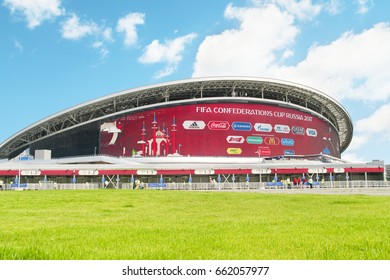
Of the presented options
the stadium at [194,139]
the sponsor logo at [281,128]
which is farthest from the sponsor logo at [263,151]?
the sponsor logo at [281,128]

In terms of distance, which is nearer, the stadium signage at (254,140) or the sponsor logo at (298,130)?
the stadium signage at (254,140)

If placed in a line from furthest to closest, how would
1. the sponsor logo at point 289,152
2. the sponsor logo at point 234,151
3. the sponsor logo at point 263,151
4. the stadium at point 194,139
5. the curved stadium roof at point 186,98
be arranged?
the sponsor logo at point 289,152 < the curved stadium roof at point 186,98 < the sponsor logo at point 263,151 < the sponsor logo at point 234,151 < the stadium at point 194,139

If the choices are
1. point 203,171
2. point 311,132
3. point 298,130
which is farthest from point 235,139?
point 311,132

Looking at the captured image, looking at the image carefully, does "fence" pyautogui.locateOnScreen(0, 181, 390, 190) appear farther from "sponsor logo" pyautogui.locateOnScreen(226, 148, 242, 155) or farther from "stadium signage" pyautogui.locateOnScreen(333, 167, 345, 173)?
"sponsor logo" pyautogui.locateOnScreen(226, 148, 242, 155)

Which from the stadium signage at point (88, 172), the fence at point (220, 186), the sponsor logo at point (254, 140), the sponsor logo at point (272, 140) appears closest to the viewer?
the fence at point (220, 186)

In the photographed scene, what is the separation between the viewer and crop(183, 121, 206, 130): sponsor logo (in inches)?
2913

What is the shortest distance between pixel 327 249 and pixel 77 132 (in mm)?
82640

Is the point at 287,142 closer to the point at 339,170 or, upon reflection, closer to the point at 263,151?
the point at 263,151

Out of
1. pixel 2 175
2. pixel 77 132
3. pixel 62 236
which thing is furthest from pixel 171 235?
pixel 77 132

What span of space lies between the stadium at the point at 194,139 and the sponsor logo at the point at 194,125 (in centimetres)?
20

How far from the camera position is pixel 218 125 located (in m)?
73.8

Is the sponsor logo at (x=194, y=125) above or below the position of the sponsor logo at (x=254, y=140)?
above

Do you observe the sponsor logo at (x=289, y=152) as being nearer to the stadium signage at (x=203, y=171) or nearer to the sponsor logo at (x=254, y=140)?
the sponsor logo at (x=254, y=140)

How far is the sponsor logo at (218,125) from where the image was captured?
73625 millimetres
